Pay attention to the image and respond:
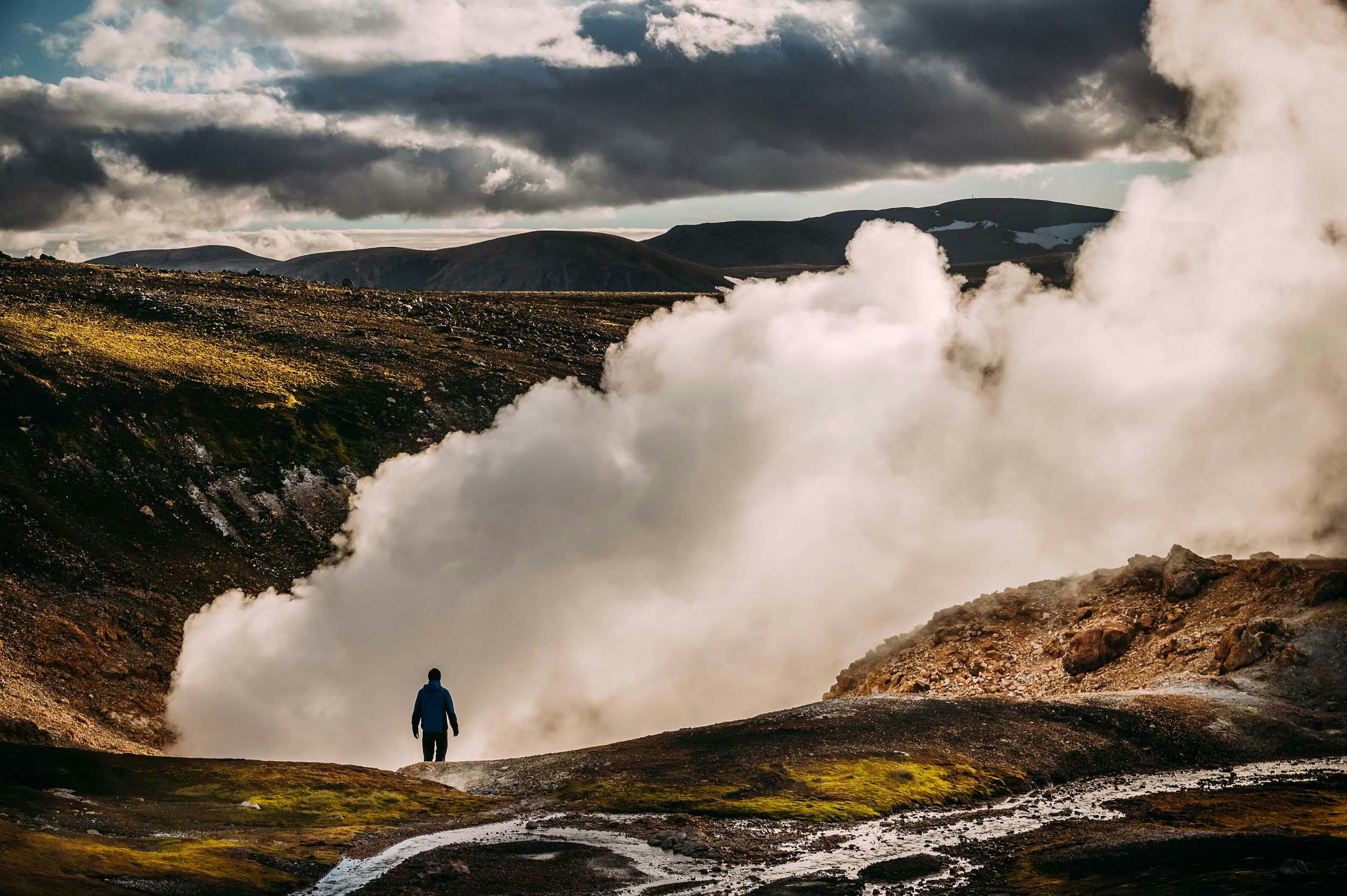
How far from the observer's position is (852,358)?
76.0 m

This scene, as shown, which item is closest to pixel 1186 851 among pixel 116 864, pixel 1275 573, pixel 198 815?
pixel 116 864

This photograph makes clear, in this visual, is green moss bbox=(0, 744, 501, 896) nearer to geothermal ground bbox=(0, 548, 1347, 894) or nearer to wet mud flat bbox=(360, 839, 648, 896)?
geothermal ground bbox=(0, 548, 1347, 894)

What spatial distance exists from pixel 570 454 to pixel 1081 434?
34568 mm

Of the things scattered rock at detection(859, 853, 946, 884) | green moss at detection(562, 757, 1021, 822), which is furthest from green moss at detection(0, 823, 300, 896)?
scattered rock at detection(859, 853, 946, 884)

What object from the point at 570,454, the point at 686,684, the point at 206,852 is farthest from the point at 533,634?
the point at 206,852

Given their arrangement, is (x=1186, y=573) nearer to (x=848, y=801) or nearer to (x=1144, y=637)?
(x=1144, y=637)

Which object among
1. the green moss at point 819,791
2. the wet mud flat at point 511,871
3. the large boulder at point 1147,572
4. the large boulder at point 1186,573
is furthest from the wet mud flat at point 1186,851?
the large boulder at point 1147,572

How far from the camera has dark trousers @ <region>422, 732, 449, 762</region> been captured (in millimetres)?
39594

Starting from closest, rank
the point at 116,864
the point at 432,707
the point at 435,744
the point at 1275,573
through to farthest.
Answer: the point at 116,864, the point at 432,707, the point at 435,744, the point at 1275,573

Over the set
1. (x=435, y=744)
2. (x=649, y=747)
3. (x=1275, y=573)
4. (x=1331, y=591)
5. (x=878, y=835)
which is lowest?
(x=878, y=835)

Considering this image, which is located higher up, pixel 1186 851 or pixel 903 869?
pixel 903 869

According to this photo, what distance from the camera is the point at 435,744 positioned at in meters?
40.4

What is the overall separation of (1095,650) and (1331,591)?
10.2m

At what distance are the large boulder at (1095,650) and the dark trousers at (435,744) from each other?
28.3 meters
